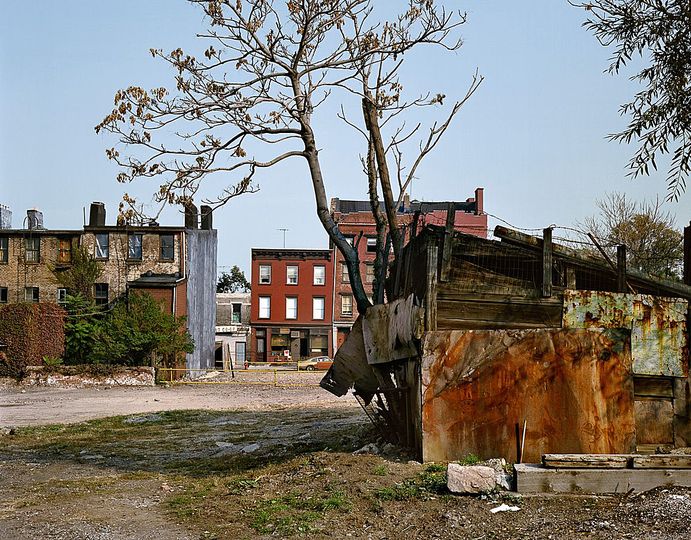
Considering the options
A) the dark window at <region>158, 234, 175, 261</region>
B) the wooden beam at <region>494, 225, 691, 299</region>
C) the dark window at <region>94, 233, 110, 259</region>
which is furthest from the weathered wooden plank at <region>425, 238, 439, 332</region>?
the dark window at <region>94, 233, 110, 259</region>

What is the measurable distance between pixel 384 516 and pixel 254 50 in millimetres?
8935

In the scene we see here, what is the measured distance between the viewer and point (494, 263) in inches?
499

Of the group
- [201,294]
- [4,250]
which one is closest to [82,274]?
[4,250]

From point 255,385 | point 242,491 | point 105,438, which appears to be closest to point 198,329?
point 255,385

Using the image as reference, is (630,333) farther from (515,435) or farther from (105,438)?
(105,438)

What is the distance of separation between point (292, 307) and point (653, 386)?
196 feet

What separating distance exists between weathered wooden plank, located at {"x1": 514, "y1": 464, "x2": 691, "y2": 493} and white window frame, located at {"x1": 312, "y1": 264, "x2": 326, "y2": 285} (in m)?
61.2

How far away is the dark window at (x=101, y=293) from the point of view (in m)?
49.0

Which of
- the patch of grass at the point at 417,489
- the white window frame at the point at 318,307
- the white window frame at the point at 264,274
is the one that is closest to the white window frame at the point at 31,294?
the white window frame at the point at 264,274

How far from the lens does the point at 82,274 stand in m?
48.3

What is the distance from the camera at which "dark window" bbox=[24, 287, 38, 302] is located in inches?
2005

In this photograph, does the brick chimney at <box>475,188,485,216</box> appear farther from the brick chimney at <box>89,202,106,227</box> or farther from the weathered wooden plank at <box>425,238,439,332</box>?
the weathered wooden plank at <box>425,238,439,332</box>

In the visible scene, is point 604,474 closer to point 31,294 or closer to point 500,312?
point 500,312

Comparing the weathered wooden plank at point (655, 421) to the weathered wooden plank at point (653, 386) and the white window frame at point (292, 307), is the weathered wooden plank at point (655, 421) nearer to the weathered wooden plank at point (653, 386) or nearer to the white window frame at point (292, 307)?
the weathered wooden plank at point (653, 386)
